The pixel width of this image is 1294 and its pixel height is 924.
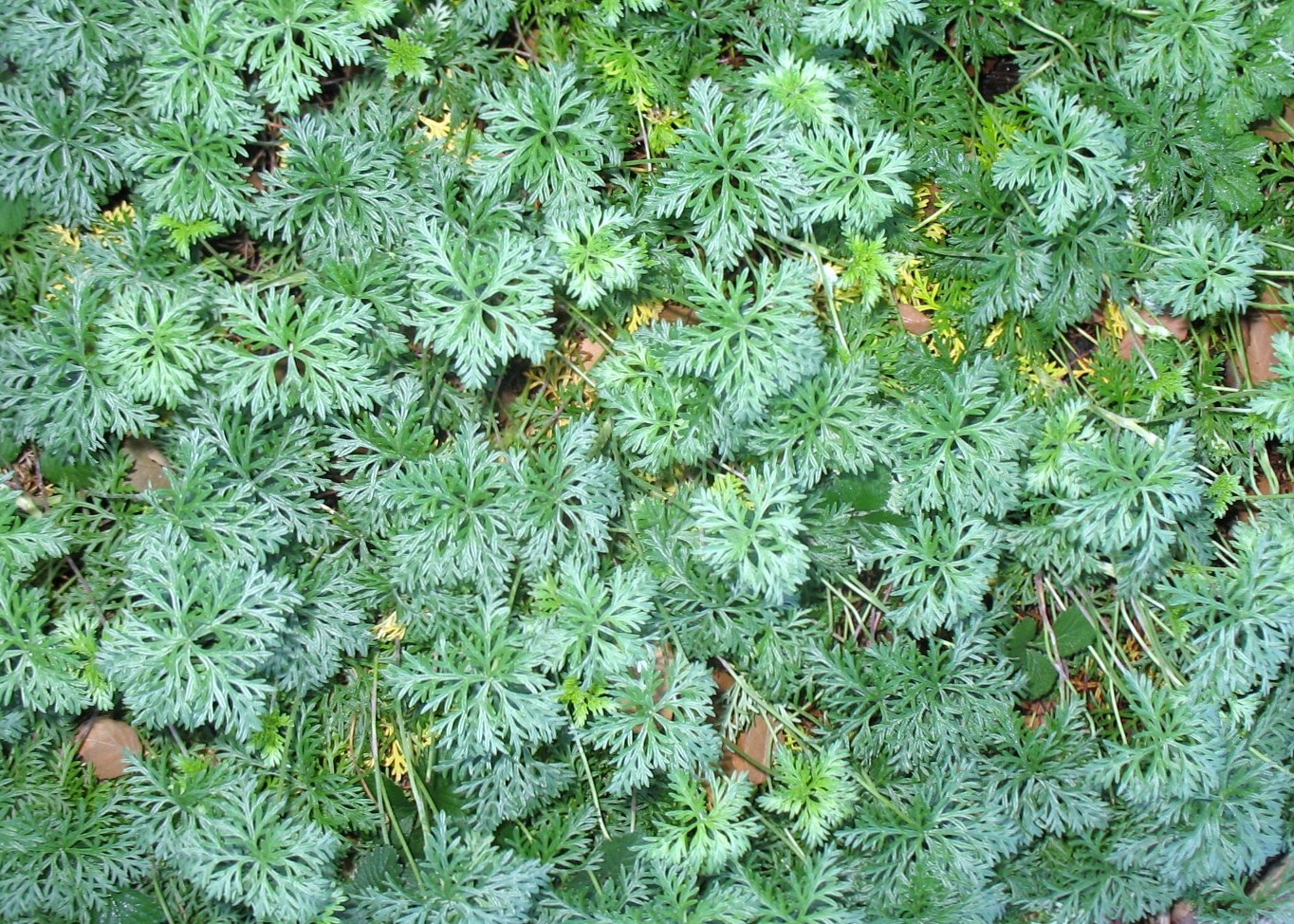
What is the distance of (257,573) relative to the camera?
9.41 feet

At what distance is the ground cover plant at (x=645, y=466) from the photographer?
2910 mm

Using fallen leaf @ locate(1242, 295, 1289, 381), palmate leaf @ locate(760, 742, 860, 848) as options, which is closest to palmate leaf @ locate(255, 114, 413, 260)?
palmate leaf @ locate(760, 742, 860, 848)

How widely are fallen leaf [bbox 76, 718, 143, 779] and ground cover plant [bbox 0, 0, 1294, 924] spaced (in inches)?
0.4

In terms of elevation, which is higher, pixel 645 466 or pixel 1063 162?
pixel 1063 162

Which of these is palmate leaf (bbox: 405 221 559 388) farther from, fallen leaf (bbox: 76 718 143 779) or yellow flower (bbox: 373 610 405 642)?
fallen leaf (bbox: 76 718 143 779)

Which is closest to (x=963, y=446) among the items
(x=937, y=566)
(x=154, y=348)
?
(x=937, y=566)

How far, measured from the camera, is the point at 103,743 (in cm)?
315

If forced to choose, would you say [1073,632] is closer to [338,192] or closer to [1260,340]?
[1260,340]

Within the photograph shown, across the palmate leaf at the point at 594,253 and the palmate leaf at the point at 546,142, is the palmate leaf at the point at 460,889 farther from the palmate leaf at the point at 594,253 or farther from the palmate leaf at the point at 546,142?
the palmate leaf at the point at 546,142

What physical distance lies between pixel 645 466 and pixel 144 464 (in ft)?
4.89

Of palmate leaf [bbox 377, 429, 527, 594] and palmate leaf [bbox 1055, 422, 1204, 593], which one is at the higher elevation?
palmate leaf [bbox 1055, 422, 1204, 593]

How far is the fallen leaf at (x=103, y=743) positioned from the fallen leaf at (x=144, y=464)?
0.69 metres

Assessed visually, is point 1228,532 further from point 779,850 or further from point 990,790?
point 779,850

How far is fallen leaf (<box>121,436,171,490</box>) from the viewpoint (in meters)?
3.19
